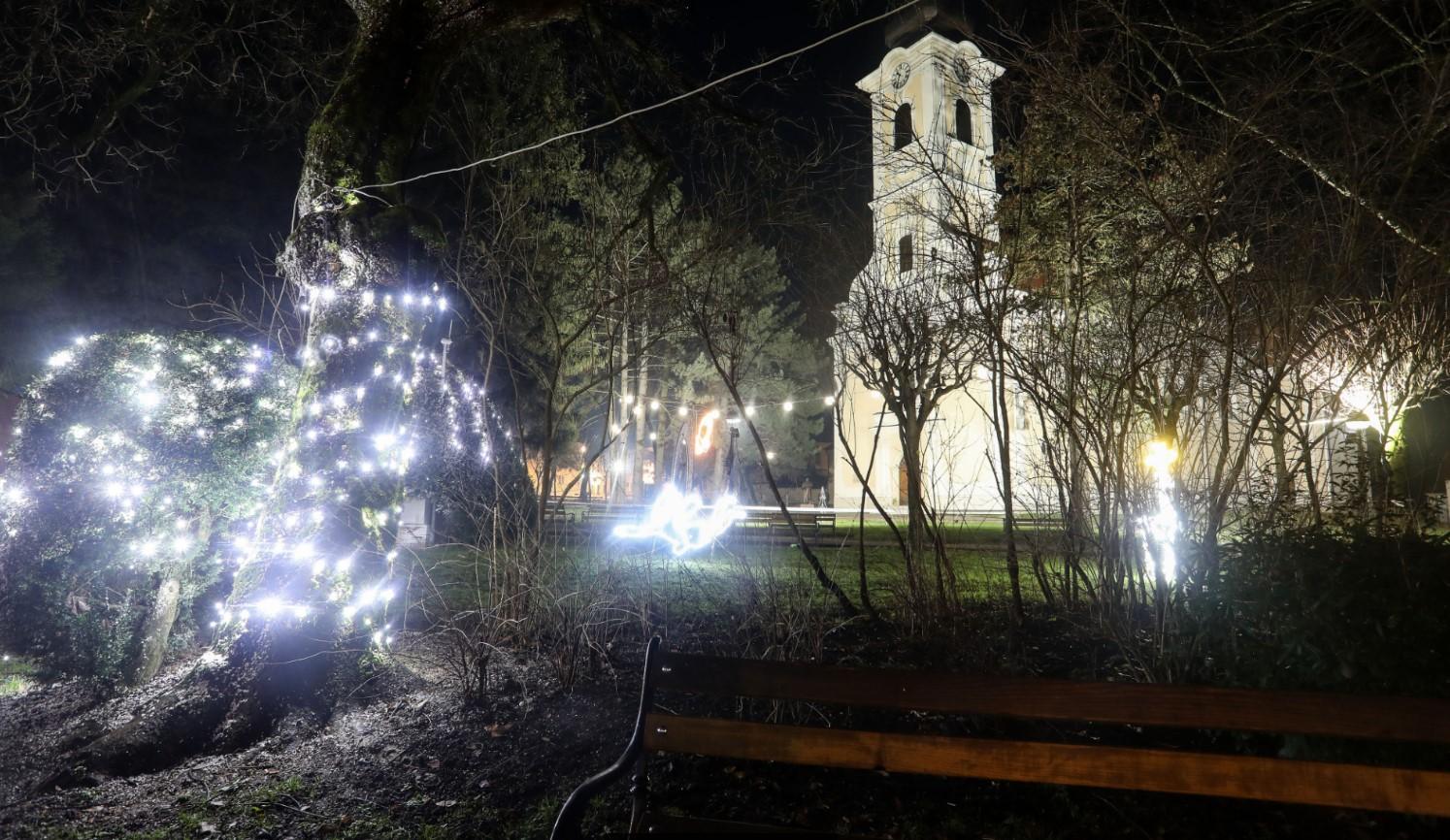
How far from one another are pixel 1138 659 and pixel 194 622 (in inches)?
279

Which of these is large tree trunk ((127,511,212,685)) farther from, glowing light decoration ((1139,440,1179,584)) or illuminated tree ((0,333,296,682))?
glowing light decoration ((1139,440,1179,584))

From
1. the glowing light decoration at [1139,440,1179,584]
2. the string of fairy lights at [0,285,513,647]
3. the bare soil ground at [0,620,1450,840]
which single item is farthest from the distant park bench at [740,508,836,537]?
the bare soil ground at [0,620,1450,840]

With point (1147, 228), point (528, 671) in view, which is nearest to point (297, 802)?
point (528, 671)

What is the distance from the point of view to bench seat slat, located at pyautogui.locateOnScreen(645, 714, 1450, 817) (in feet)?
7.13

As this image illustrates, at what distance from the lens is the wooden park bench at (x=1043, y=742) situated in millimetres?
2209

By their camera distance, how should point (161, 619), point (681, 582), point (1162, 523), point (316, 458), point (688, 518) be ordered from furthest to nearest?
point (688, 518)
point (681, 582)
point (161, 619)
point (1162, 523)
point (316, 458)

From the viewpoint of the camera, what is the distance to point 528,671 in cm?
506

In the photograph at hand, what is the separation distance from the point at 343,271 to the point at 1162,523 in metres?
6.08

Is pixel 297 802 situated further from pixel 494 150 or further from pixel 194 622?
pixel 494 150

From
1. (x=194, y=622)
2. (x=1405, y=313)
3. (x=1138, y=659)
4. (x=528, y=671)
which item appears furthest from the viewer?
(x=1405, y=313)

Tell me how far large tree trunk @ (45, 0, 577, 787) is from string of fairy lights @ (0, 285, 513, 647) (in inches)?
0.7

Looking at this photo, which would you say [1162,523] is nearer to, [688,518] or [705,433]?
[688,518]

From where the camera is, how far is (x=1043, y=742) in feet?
7.57

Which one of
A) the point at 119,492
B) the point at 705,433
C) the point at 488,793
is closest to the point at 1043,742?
the point at 488,793
